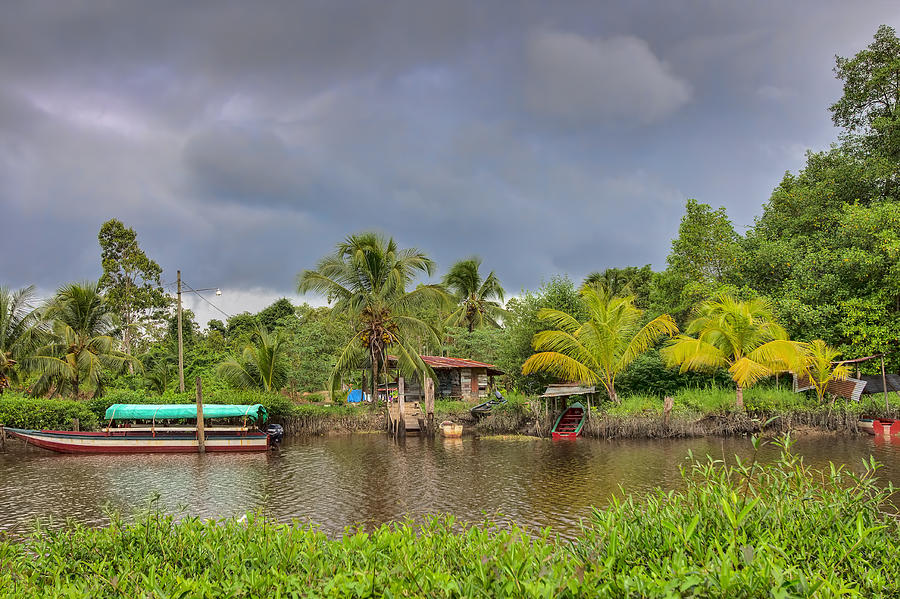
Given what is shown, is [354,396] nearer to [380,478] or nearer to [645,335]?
[645,335]

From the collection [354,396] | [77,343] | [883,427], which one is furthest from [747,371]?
[77,343]

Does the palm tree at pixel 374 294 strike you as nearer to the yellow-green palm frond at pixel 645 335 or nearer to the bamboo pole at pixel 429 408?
the bamboo pole at pixel 429 408

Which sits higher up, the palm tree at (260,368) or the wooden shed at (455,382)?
the palm tree at (260,368)

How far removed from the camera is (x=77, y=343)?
23.9 m

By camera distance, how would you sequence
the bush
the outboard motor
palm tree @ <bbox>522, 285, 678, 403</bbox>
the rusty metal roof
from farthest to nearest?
the rusty metal roof
palm tree @ <bbox>522, 285, 678, 403</bbox>
the outboard motor
the bush

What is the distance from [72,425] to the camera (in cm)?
2088

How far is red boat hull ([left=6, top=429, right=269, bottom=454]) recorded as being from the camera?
19.0 metres

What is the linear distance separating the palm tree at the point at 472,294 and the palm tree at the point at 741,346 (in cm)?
1767

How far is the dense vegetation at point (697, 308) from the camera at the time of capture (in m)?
20.3

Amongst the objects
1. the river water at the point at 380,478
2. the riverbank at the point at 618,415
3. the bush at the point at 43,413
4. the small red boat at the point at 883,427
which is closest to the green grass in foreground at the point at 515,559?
the river water at the point at 380,478

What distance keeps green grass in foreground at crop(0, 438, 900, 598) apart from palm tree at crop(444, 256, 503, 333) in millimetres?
33168


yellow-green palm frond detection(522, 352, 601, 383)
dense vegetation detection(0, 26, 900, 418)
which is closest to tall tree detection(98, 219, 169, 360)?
dense vegetation detection(0, 26, 900, 418)

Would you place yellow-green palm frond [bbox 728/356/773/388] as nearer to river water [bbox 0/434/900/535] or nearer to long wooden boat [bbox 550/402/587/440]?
river water [bbox 0/434/900/535]

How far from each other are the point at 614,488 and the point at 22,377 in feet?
85.2
